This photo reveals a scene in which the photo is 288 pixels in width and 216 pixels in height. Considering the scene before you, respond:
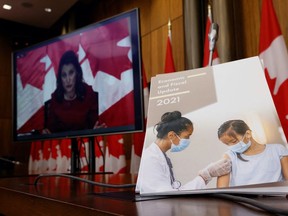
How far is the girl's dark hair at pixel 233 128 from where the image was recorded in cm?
51

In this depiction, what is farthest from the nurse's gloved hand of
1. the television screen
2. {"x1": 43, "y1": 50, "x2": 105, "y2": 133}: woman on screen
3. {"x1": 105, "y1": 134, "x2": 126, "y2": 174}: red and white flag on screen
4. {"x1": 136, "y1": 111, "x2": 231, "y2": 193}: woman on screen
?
{"x1": 105, "y1": 134, "x2": 126, "y2": 174}: red and white flag on screen

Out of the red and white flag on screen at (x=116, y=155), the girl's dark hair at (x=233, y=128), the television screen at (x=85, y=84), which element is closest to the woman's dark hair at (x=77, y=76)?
the television screen at (x=85, y=84)

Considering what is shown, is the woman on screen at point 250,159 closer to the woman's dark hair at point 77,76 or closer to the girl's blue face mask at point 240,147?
the girl's blue face mask at point 240,147

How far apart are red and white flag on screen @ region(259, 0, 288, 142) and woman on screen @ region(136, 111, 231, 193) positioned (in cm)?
172

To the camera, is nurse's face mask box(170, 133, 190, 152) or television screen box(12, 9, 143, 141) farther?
television screen box(12, 9, 143, 141)

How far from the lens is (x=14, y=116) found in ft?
6.28

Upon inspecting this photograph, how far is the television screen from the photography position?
4.33 feet

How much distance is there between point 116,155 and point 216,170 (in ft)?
9.95

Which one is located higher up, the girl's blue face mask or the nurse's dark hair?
the nurse's dark hair

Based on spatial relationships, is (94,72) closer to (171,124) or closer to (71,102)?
(71,102)

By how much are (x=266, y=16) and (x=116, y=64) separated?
1.54 meters

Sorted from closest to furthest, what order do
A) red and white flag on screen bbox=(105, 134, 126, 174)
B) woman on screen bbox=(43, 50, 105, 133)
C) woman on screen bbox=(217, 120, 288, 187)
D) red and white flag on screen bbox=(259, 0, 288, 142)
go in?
woman on screen bbox=(217, 120, 288, 187) → woman on screen bbox=(43, 50, 105, 133) → red and white flag on screen bbox=(259, 0, 288, 142) → red and white flag on screen bbox=(105, 134, 126, 174)

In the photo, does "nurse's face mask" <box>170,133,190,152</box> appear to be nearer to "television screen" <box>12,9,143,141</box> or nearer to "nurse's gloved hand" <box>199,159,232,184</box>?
"nurse's gloved hand" <box>199,159,232,184</box>

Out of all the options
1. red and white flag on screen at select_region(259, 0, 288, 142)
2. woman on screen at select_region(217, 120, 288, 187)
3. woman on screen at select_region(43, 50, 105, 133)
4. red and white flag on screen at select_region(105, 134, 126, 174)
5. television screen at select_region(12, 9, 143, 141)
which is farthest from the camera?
red and white flag on screen at select_region(105, 134, 126, 174)
